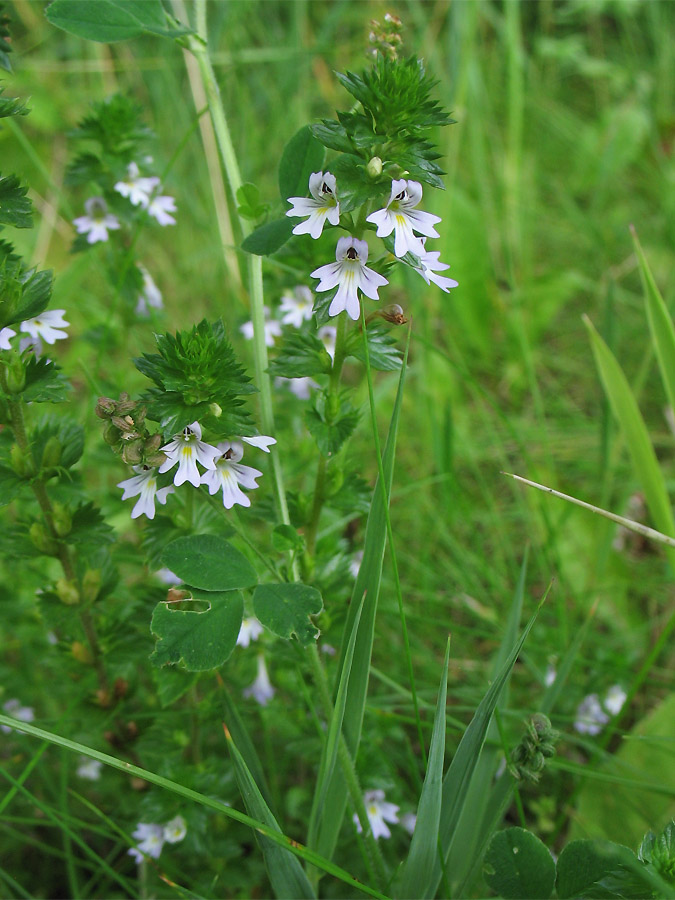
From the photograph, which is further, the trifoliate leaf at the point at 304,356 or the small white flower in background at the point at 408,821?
the small white flower in background at the point at 408,821

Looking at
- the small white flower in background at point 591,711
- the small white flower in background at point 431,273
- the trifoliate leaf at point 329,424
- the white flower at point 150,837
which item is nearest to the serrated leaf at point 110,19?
the small white flower in background at point 431,273

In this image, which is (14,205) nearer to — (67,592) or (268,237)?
(268,237)

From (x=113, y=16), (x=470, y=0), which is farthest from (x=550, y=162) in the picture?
(x=113, y=16)

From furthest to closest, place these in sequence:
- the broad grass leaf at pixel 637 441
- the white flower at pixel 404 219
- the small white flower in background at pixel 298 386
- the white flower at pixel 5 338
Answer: the small white flower in background at pixel 298 386, the broad grass leaf at pixel 637 441, the white flower at pixel 5 338, the white flower at pixel 404 219

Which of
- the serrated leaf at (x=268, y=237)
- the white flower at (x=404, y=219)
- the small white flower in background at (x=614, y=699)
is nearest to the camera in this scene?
the white flower at (x=404, y=219)

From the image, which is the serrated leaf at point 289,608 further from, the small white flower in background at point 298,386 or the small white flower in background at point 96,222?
the small white flower in background at point 96,222

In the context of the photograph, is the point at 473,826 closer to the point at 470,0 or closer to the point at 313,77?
the point at 470,0
